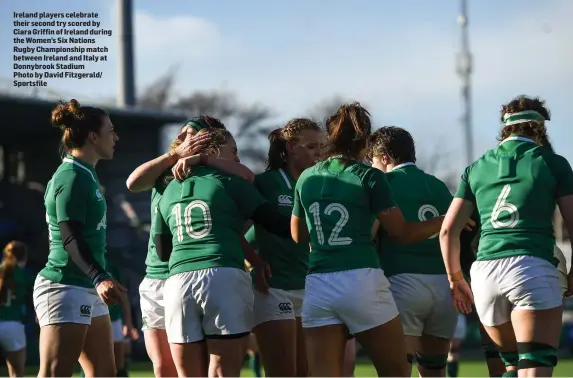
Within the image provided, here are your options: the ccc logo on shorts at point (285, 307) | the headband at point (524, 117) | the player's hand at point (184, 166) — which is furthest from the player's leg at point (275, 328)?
the headband at point (524, 117)

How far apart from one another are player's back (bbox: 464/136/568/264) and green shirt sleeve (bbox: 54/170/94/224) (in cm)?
250

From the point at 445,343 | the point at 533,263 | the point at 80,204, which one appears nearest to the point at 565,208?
the point at 533,263

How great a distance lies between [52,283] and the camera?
7.36 metres

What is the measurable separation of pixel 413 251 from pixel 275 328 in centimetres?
123

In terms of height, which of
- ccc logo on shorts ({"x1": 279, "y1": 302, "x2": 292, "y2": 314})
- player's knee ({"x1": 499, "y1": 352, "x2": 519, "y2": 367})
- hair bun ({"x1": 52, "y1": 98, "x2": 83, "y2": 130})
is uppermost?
hair bun ({"x1": 52, "y1": 98, "x2": 83, "y2": 130})

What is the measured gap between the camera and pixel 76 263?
7078 mm

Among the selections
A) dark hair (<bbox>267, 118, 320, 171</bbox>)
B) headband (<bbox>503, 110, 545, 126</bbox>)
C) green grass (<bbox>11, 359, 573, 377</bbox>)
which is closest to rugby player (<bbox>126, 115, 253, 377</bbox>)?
dark hair (<bbox>267, 118, 320, 171</bbox>)

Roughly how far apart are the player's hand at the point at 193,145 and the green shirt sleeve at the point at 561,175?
6.90 feet

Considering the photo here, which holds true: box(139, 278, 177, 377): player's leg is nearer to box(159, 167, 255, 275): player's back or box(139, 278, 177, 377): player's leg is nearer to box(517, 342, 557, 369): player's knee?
box(159, 167, 255, 275): player's back

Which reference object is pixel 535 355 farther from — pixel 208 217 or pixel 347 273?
pixel 208 217

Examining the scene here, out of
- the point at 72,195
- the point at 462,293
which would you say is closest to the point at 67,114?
the point at 72,195

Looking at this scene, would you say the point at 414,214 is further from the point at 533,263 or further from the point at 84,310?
the point at 84,310

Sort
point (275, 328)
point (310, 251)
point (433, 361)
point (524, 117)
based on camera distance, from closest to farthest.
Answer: point (524, 117)
point (310, 251)
point (275, 328)
point (433, 361)

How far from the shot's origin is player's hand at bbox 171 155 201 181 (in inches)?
270
